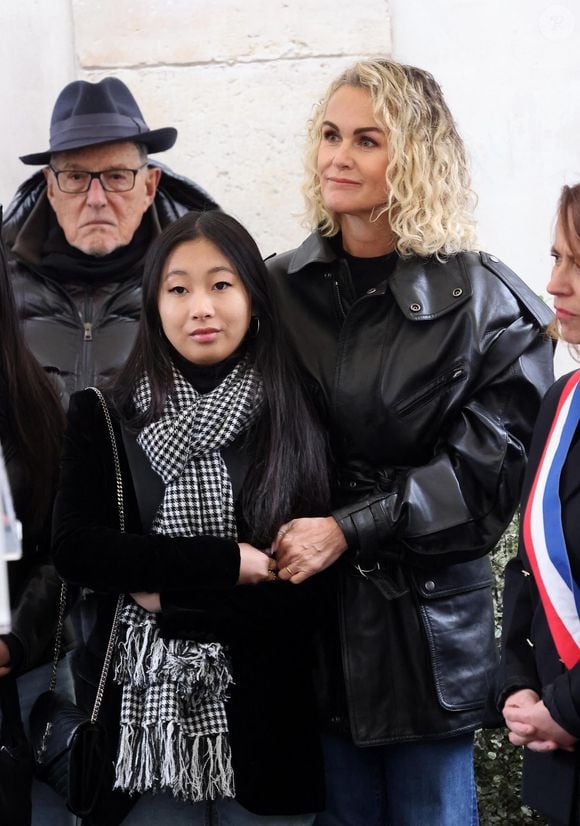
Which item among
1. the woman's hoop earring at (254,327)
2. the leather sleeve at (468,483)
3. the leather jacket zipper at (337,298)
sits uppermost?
the leather jacket zipper at (337,298)

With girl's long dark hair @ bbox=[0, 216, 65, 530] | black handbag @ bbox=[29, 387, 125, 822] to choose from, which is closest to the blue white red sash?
black handbag @ bbox=[29, 387, 125, 822]

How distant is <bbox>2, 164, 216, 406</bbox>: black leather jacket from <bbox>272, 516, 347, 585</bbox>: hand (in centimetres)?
102

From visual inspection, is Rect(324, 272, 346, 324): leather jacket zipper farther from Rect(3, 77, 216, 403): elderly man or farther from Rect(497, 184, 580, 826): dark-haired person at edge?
Rect(3, 77, 216, 403): elderly man

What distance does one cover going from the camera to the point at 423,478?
9.54 feet

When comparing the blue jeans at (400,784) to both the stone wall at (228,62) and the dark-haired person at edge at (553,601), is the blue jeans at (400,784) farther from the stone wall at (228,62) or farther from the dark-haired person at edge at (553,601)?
the stone wall at (228,62)

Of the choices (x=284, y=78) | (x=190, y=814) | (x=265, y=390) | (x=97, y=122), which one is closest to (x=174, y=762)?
(x=190, y=814)

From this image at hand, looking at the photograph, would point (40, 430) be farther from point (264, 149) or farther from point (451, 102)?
point (451, 102)

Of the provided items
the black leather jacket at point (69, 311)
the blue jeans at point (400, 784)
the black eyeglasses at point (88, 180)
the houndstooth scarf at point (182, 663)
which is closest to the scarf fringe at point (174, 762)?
the houndstooth scarf at point (182, 663)

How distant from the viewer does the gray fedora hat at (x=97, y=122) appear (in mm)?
3971

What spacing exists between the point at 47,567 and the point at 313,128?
120 centimetres

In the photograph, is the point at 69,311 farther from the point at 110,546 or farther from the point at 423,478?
the point at 423,478

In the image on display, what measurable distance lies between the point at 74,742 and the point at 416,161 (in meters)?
1.46

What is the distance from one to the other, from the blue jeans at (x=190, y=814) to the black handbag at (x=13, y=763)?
23cm

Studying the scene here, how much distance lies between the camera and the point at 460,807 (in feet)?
9.92
